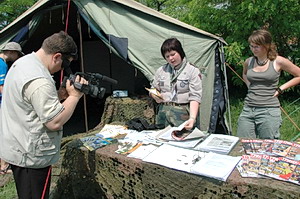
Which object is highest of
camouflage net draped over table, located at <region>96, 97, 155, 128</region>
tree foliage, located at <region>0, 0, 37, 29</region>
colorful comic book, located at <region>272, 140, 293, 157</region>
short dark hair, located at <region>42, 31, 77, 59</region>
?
tree foliage, located at <region>0, 0, 37, 29</region>

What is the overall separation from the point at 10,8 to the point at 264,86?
642 centimetres

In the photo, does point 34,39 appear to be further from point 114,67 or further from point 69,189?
point 69,189

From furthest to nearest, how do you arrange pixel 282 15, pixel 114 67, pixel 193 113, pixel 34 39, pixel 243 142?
pixel 114 67
pixel 34 39
pixel 282 15
pixel 193 113
pixel 243 142

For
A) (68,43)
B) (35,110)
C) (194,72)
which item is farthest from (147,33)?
(35,110)

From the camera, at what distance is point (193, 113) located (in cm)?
221

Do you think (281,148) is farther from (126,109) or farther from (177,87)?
(126,109)

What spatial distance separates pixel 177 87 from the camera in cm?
234

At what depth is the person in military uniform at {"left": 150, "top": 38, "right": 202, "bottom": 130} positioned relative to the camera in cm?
229

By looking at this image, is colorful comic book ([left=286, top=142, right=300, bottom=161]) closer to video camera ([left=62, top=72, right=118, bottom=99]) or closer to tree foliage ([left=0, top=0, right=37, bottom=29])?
video camera ([left=62, top=72, right=118, bottom=99])

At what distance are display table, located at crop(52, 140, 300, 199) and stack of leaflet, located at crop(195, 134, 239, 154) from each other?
0.05 metres

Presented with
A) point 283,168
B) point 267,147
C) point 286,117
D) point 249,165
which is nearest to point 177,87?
point 267,147

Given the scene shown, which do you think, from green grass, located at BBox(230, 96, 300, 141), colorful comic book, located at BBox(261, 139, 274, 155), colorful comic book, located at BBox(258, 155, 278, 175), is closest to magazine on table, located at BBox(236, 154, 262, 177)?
colorful comic book, located at BBox(258, 155, 278, 175)

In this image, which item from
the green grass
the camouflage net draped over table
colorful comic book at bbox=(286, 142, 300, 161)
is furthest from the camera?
the camouflage net draped over table

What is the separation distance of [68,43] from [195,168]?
100cm
